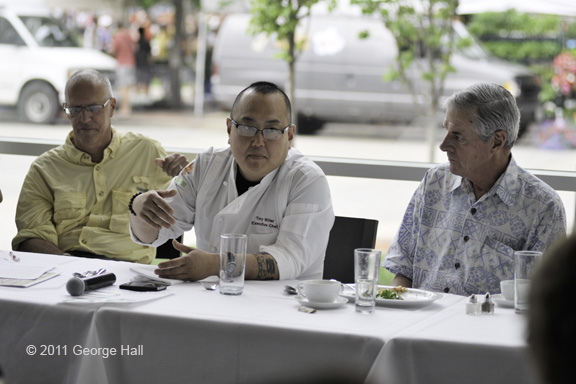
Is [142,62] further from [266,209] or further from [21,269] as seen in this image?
[21,269]

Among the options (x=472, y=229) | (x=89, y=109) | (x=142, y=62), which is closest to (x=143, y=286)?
(x=472, y=229)

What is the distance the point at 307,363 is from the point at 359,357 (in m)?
0.13

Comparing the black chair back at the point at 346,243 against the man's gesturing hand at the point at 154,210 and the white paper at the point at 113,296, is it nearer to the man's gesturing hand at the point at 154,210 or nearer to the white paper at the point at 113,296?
the man's gesturing hand at the point at 154,210

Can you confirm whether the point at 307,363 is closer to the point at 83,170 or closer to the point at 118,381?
the point at 118,381

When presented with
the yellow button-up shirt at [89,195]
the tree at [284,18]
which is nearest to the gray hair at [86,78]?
the yellow button-up shirt at [89,195]

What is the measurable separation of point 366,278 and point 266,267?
522 mm

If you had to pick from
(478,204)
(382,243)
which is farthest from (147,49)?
(478,204)

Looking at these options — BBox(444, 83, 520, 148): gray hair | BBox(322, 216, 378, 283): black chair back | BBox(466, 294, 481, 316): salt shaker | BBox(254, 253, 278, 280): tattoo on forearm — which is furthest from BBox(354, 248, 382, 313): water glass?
BBox(322, 216, 378, 283): black chair back

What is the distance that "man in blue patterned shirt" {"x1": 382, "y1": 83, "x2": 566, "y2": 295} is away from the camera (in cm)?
294

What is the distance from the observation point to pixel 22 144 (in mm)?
5074

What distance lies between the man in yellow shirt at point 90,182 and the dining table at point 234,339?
50.6 inches

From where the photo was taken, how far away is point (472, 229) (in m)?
3.03

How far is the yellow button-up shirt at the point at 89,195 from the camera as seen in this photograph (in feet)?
12.4

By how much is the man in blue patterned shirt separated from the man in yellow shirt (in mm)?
1247
